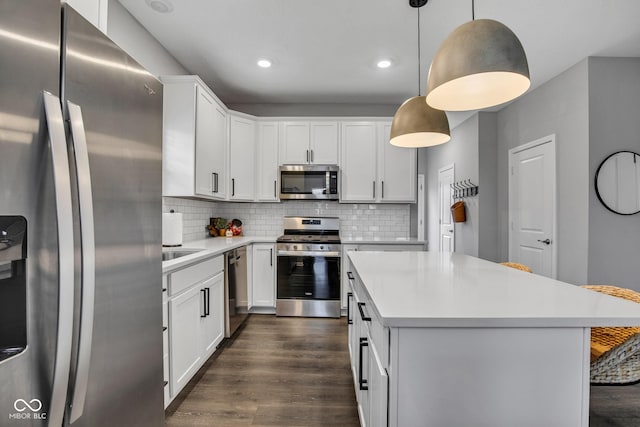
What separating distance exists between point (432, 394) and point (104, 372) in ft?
3.14

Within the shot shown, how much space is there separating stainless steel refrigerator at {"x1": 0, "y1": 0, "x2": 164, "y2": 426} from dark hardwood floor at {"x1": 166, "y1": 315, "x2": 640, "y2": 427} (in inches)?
40.5

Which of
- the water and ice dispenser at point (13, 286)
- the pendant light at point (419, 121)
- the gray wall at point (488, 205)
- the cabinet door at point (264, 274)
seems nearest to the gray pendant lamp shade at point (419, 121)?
the pendant light at point (419, 121)

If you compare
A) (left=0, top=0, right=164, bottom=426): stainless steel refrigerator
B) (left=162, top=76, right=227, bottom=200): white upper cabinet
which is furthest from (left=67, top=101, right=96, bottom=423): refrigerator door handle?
(left=162, top=76, right=227, bottom=200): white upper cabinet

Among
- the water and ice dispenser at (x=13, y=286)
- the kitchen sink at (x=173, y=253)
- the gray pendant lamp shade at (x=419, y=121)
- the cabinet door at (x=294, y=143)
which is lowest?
the kitchen sink at (x=173, y=253)

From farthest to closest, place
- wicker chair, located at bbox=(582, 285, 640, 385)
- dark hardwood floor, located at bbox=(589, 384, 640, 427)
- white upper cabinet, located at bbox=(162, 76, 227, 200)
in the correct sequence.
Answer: white upper cabinet, located at bbox=(162, 76, 227, 200)
dark hardwood floor, located at bbox=(589, 384, 640, 427)
wicker chair, located at bbox=(582, 285, 640, 385)

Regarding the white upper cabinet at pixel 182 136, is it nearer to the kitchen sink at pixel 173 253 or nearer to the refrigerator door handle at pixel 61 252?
the kitchen sink at pixel 173 253

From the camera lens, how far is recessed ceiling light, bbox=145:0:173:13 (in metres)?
2.35

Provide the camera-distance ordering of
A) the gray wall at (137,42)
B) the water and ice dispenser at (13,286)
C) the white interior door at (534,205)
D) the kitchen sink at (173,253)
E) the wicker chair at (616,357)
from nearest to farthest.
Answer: the water and ice dispenser at (13,286) < the wicker chair at (616,357) < the gray wall at (137,42) < the kitchen sink at (173,253) < the white interior door at (534,205)

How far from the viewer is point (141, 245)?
3.56ft

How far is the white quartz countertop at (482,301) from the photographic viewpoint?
0.96m

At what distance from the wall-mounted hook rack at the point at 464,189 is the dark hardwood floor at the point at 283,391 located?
9.76 feet

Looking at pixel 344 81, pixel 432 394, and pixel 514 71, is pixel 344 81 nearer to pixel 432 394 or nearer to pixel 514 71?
pixel 514 71

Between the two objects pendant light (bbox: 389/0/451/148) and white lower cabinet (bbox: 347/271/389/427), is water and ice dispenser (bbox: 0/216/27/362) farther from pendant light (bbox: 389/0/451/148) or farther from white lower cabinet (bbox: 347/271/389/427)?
pendant light (bbox: 389/0/451/148)

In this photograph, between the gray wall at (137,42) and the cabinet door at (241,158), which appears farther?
the cabinet door at (241,158)
